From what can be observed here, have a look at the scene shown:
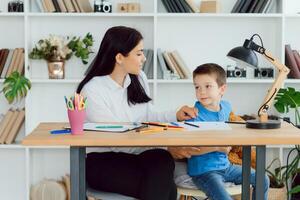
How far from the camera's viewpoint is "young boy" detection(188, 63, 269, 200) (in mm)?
2826

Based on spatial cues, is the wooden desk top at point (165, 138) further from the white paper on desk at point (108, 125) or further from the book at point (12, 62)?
the book at point (12, 62)

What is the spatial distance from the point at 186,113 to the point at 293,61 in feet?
5.77

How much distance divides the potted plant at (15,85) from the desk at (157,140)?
1.73 m

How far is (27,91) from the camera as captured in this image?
14.9ft

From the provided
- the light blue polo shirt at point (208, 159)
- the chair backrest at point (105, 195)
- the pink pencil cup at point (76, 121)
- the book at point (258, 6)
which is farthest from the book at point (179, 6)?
the pink pencil cup at point (76, 121)

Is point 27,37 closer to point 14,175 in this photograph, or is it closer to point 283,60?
point 14,175

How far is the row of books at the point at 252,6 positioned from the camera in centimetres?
444

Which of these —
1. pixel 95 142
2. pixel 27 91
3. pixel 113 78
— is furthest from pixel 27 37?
pixel 95 142

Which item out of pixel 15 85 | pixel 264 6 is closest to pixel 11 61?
pixel 15 85

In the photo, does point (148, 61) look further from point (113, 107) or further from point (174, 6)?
point (113, 107)

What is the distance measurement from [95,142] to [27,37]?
2276 mm

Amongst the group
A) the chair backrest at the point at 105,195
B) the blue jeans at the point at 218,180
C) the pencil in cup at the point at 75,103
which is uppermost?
the pencil in cup at the point at 75,103

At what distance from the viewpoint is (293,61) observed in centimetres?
447

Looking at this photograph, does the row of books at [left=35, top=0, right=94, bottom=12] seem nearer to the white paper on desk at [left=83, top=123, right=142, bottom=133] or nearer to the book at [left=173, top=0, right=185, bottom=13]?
the book at [left=173, top=0, right=185, bottom=13]
